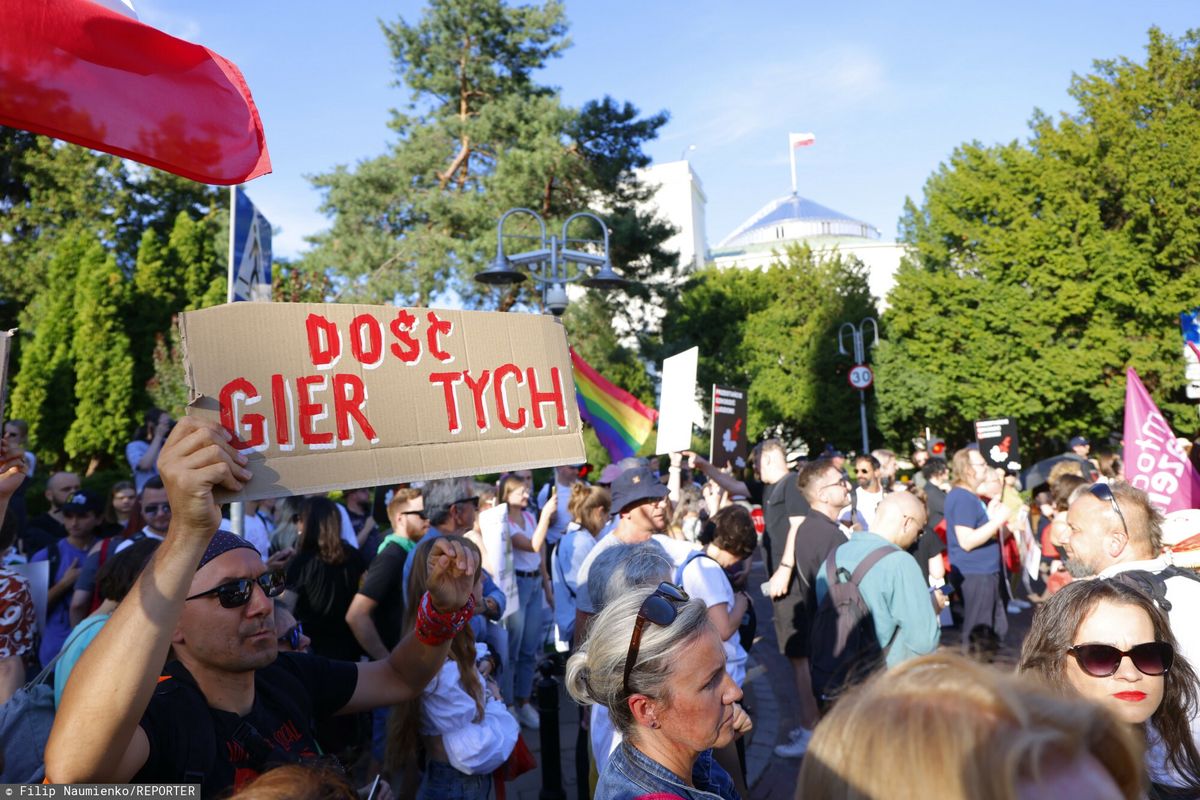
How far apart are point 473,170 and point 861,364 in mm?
15085

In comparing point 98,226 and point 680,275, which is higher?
point 98,226

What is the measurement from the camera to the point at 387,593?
4.77 m

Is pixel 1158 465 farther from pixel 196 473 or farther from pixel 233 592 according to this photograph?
pixel 196 473

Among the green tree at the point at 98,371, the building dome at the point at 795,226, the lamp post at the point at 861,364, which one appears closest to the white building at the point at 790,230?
the building dome at the point at 795,226

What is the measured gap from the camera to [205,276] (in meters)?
32.7

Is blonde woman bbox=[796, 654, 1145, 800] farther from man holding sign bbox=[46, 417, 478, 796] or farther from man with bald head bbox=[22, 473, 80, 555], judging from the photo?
man with bald head bbox=[22, 473, 80, 555]

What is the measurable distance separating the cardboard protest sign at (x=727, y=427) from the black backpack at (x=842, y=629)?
324cm

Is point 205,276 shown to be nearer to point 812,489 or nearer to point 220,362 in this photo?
point 812,489

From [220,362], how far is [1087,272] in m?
31.9

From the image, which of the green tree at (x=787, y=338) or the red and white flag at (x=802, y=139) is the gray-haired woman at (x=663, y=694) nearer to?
the green tree at (x=787, y=338)

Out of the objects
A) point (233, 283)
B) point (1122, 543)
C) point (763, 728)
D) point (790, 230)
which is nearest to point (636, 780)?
point (1122, 543)

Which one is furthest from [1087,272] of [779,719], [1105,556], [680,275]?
[1105,556]

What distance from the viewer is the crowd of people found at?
3.71 ft

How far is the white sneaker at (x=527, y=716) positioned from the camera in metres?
7.09
